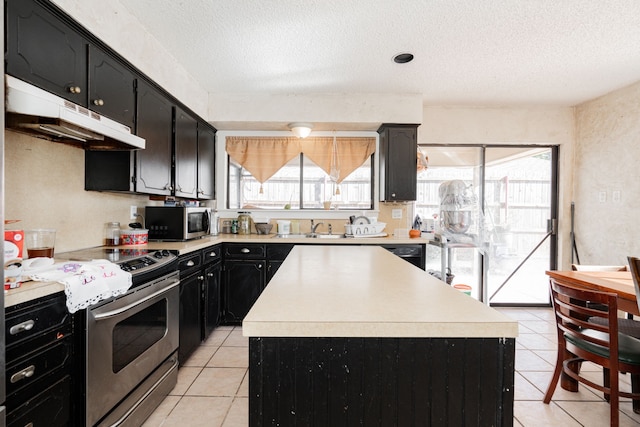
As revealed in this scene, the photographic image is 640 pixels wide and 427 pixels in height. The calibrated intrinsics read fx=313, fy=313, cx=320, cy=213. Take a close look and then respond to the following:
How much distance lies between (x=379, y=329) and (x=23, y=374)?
1.25 metres

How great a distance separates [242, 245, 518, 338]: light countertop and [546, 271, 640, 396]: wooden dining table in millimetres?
1287

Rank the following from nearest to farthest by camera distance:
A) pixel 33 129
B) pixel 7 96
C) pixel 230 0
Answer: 1. pixel 7 96
2. pixel 33 129
3. pixel 230 0

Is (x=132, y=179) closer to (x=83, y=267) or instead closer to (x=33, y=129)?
(x=33, y=129)

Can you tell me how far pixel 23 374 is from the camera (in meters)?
1.10

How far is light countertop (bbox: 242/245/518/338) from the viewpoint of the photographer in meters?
0.83

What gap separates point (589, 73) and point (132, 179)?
411cm

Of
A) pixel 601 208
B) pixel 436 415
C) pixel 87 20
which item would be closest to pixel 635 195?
pixel 601 208

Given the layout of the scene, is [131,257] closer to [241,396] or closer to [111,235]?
[111,235]

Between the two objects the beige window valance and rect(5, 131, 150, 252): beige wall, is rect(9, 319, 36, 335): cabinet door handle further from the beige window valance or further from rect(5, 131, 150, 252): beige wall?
the beige window valance

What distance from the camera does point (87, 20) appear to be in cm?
180

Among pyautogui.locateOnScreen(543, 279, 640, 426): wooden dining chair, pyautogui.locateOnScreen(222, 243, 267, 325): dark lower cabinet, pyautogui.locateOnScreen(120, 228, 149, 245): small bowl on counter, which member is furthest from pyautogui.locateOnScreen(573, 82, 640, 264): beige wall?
pyautogui.locateOnScreen(120, 228, 149, 245): small bowl on counter

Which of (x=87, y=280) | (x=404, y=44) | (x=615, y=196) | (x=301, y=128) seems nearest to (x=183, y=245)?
(x=87, y=280)

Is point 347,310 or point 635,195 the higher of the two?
point 635,195

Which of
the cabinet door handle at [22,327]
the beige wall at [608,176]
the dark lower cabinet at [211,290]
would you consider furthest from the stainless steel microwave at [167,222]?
the beige wall at [608,176]
